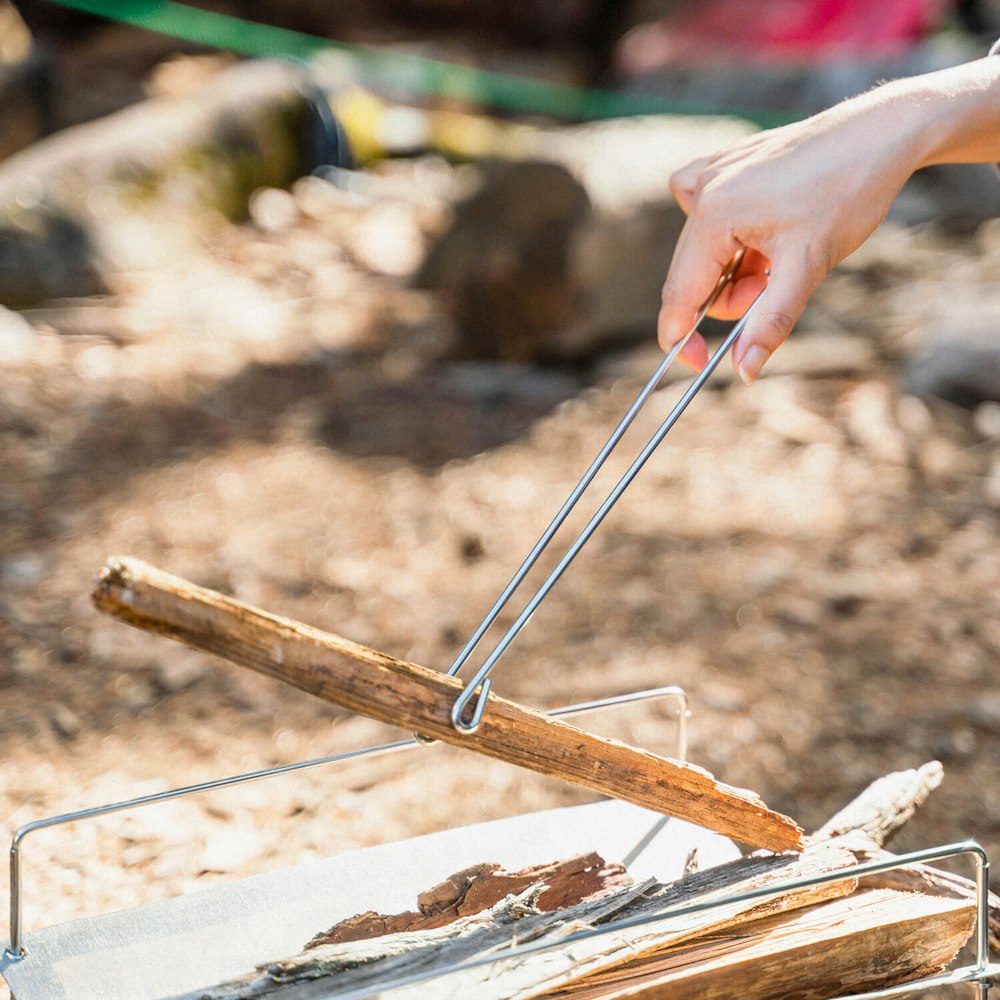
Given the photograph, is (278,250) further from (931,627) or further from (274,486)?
(931,627)

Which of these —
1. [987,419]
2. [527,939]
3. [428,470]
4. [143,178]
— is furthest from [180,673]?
[143,178]

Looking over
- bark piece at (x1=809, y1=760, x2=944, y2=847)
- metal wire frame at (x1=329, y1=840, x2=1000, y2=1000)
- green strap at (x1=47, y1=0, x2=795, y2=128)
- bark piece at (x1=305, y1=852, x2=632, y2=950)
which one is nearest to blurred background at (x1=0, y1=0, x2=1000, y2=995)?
bark piece at (x1=809, y1=760, x2=944, y2=847)

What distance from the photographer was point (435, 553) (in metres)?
2.29

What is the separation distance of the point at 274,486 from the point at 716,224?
1743 millimetres

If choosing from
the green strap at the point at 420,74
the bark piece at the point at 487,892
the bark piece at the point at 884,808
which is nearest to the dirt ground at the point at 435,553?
the bark piece at the point at 884,808

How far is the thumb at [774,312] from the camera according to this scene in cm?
85

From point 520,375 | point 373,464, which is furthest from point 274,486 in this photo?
point 520,375

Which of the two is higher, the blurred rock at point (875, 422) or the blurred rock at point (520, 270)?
the blurred rock at point (520, 270)

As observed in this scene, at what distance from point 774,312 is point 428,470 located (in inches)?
70.4

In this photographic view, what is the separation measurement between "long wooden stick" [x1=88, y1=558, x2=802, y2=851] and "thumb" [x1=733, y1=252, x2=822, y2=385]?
0.30 meters

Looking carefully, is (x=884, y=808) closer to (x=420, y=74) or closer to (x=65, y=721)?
(x=65, y=721)

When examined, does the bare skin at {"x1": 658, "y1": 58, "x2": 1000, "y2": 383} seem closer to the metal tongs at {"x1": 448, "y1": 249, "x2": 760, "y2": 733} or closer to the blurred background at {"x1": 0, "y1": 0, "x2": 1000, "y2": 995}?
the metal tongs at {"x1": 448, "y1": 249, "x2": 760, "y2": 733}

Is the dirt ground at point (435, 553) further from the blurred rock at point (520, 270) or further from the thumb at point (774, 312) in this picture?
the thumb at point (774, 312)

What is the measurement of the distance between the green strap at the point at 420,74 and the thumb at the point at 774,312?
4.59 meters
